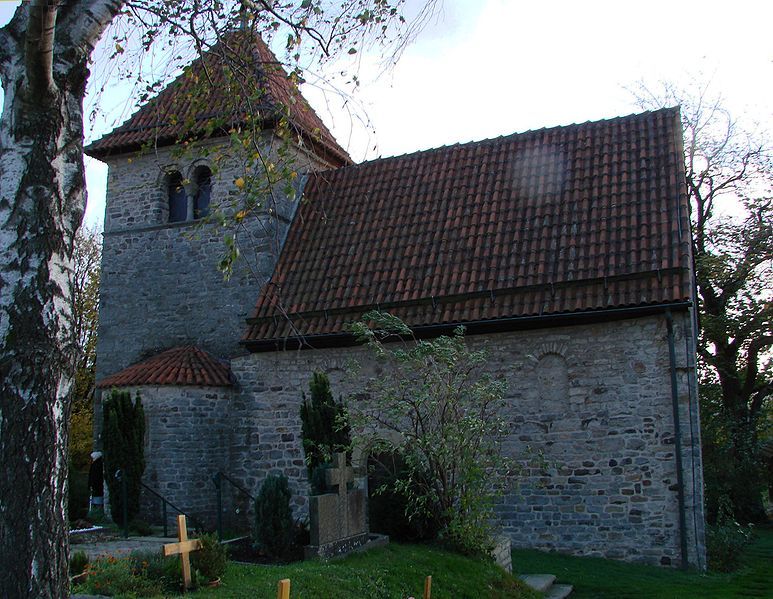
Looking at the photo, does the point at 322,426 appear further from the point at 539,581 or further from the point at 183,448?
the point at 183,448

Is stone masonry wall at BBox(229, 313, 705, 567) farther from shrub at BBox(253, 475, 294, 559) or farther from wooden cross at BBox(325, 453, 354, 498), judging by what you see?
shrub at BBox(253, 475, 294, 559)

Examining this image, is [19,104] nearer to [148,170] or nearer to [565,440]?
[565,440]

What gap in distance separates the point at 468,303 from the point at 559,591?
17.5ft

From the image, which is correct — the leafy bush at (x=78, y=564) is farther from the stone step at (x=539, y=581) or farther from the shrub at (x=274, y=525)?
the stone step at (x=539, y=581)

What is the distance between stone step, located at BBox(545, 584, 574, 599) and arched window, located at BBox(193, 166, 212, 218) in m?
11.3

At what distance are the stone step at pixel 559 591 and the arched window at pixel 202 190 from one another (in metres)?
11.3

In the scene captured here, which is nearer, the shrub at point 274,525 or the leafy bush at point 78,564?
the leafy bush at point 78,564

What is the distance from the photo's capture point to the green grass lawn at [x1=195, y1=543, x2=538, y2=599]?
746 cm

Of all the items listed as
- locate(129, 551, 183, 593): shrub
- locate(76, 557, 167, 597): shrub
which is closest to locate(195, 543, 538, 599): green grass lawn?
locate(129, 551, 183, 593): shrub

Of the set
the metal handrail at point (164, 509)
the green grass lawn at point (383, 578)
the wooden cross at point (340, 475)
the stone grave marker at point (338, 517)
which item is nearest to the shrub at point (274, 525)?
the stone grave marker at point (338, 517)

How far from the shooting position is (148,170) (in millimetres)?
18719

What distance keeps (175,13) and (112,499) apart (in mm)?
10108

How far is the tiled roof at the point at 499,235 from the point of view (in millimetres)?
13422

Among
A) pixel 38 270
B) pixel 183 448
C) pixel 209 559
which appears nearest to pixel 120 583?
→ pixel 209 559
